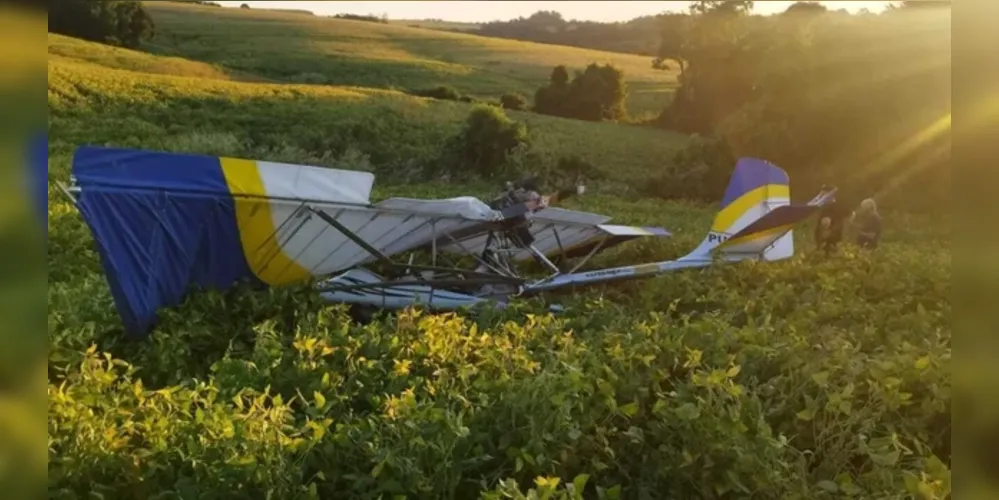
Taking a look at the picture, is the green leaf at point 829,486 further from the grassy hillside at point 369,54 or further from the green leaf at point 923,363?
the grassy hillside at point 369,54

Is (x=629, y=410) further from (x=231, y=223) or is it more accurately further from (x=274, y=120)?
(x=274, y=120)

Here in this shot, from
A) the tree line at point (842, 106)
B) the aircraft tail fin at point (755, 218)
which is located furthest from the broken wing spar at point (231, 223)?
the tree line at point (842, 106)

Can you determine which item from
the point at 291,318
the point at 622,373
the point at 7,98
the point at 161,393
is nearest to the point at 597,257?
the point at 291,318

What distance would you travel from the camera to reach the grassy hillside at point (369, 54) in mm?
50281

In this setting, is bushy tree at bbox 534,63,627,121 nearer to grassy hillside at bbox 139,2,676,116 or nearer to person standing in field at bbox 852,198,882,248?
grassy hillside at bbox 139,2,676,116

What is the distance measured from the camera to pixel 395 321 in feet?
18.8

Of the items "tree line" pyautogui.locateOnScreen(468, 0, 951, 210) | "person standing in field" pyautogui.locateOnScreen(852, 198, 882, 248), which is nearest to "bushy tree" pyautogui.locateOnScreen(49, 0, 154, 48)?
"tree line" pyautogui.locateOnScreen(468, 0, 951, 210)

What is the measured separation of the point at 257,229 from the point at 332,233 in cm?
78

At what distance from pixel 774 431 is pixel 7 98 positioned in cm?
383

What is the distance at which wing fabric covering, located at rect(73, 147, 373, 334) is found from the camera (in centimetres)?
613

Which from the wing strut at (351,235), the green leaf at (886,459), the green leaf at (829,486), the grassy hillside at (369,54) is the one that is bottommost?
the green leaf at (829,486)

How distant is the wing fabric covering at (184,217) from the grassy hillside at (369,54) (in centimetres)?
4224

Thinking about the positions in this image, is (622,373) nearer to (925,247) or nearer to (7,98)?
(7,98)

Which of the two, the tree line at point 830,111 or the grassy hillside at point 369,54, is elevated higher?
the grassy hillside at point 369,54
